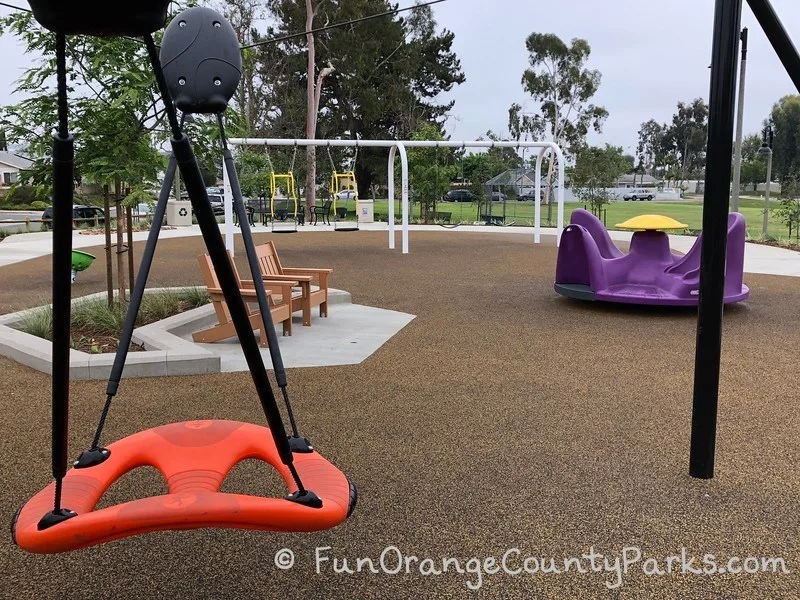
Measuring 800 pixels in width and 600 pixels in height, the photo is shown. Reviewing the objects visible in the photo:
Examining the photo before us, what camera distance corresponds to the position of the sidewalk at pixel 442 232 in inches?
514

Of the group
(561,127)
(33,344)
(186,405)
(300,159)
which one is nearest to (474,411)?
(186,405)

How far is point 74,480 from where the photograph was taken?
2.50 m

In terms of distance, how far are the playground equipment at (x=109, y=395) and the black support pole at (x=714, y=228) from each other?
1891 mm

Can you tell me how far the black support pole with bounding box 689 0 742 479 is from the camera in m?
3.20

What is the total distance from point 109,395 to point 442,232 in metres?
20.3

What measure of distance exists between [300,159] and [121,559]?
3102cm

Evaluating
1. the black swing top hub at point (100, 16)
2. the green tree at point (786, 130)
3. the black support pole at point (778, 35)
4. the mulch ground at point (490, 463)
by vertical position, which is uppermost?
the green tree at point (786, 130)

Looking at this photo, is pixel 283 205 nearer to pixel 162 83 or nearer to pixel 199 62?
pixel 199 62


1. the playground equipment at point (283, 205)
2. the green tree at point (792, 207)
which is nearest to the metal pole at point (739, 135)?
the green tree at point (792, 207)

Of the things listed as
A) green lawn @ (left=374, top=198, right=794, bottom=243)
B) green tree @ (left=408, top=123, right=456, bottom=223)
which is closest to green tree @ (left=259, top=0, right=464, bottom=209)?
green lawn @ (left=374, top=198, right=794, bottom=243)

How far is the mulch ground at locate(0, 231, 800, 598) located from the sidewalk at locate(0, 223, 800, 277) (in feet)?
21.0

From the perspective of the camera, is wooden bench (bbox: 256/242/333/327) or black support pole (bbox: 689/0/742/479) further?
wooden bench (bbox: 256/242/333/327)

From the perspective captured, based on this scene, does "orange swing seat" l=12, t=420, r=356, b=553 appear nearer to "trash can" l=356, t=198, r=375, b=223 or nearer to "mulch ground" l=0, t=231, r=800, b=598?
"mulch ground" l=0, t=231, r=800, b=598

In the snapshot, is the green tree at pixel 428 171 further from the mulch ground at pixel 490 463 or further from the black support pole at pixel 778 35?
the black support pole at pixel 778 35
